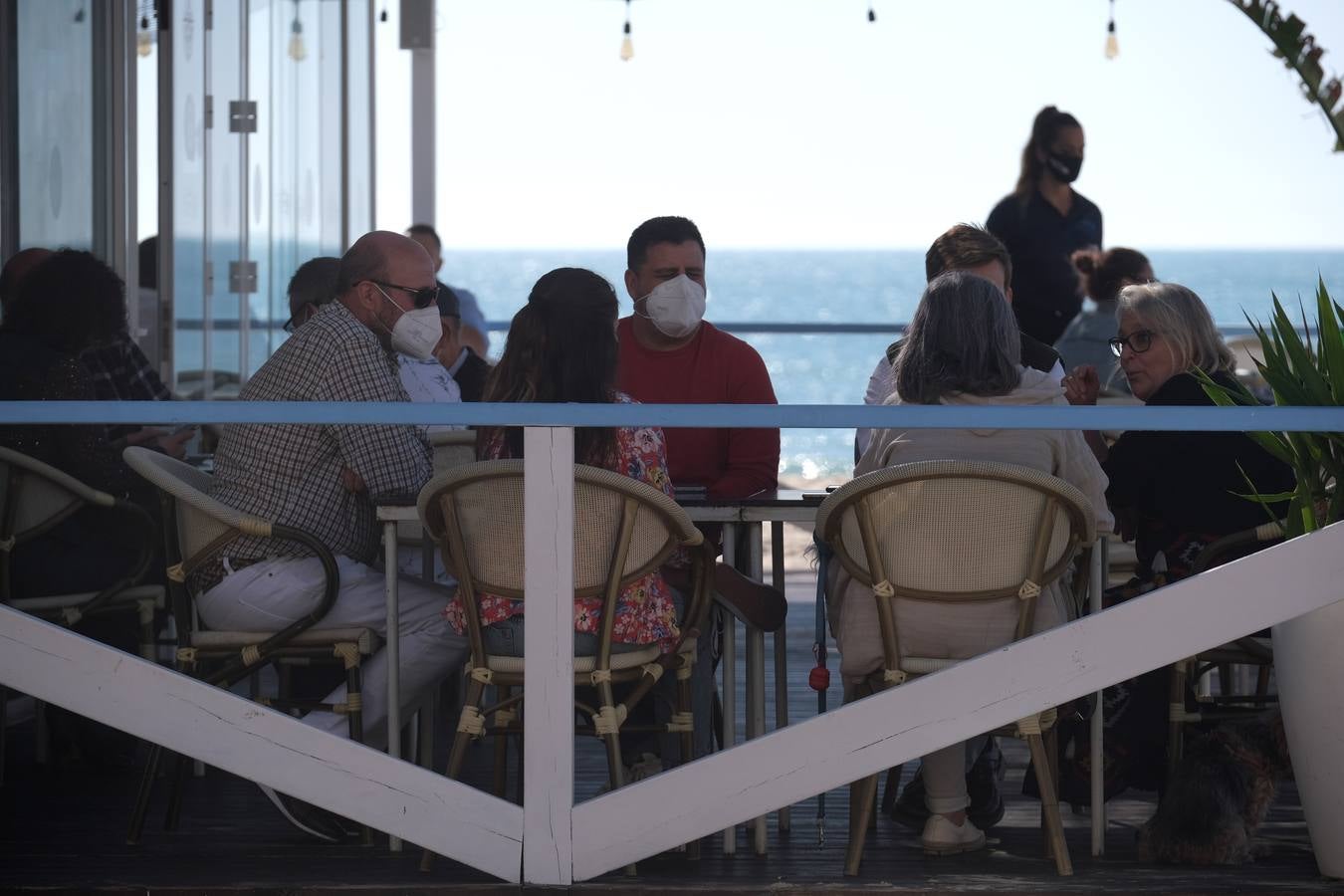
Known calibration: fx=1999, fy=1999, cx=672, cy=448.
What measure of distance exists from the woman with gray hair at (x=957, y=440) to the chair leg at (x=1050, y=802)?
0.54ft

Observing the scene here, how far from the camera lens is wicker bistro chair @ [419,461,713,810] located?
306cm

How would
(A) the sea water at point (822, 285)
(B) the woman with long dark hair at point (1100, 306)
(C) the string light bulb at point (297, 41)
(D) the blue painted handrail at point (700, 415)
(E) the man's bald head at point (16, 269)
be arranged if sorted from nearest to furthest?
(D) the blue painted handrail at point (700, 415), (E) the man's bald head at point (16, 269), (B) the woman with long dark hair at point (1100, 306), (C) the string light bulb at point (297, 41), (A) the sea water at point (822, 285)

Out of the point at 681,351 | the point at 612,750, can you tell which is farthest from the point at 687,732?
the point at 681,351

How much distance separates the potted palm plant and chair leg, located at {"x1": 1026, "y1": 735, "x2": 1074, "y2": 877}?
376 mm

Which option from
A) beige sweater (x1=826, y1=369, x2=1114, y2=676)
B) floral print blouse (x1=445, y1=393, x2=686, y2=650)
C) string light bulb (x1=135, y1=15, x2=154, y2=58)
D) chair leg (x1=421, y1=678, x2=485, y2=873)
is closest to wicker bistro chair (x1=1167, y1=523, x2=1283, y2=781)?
beige sweater (x1=826, y1=369, x2=1114, y2=676)

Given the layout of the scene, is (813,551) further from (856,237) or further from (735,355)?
(856,237)

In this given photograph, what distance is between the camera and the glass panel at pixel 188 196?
622cm

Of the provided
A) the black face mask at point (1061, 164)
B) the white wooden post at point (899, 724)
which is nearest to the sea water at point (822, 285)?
the black face mask at point (1061, 164)

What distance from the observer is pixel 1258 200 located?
4662cm

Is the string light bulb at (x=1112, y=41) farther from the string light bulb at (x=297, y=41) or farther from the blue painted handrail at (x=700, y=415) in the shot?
the blue painted handrail at (x=700, y=415)

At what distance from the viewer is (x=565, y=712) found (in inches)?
118

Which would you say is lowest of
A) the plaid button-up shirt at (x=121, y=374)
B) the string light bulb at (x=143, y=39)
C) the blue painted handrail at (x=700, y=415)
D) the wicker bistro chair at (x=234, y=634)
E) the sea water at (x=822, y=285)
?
the sea water at (x=822, y=285)

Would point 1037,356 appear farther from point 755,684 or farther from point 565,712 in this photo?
point 565,712

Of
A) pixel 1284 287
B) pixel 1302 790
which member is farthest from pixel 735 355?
pixel 1284 287
